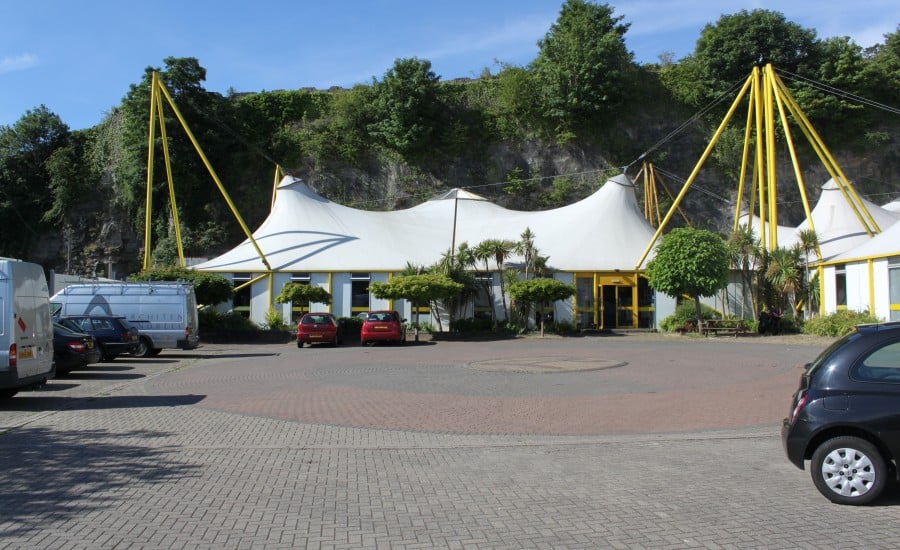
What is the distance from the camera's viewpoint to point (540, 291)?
3147 centimetres

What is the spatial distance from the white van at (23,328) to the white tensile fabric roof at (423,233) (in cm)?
2255

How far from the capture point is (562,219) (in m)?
39.3

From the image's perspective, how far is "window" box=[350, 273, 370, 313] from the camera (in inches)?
1390

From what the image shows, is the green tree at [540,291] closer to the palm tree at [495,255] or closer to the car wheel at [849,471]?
the palm tree at [495,255]

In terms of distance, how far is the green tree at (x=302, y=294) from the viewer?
3266 cm

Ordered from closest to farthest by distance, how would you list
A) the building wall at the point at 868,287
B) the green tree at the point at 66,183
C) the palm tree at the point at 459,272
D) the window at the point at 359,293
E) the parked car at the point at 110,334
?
the parked car at the point at 110,334 → the building wall at the point at 868,287 → the palm tree at the point at 459,272 → the window at the point at 359,293 → the green tree at the point at 66,183

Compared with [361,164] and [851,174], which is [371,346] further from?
[851,174]

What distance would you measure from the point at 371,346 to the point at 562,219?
15.6 m

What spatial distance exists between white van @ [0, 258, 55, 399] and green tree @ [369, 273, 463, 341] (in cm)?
1848

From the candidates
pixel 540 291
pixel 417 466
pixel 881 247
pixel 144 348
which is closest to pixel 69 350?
pixel 144 348

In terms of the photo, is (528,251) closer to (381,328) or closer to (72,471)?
(381,328)

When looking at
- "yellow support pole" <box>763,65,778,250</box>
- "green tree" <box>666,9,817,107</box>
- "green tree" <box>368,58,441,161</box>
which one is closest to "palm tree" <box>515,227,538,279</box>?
"yellow support pole" <box>763,65,778,250</box>

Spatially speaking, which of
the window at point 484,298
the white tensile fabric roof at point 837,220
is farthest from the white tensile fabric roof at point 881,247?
the window at point 484,298

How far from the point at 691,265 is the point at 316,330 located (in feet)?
51.2
